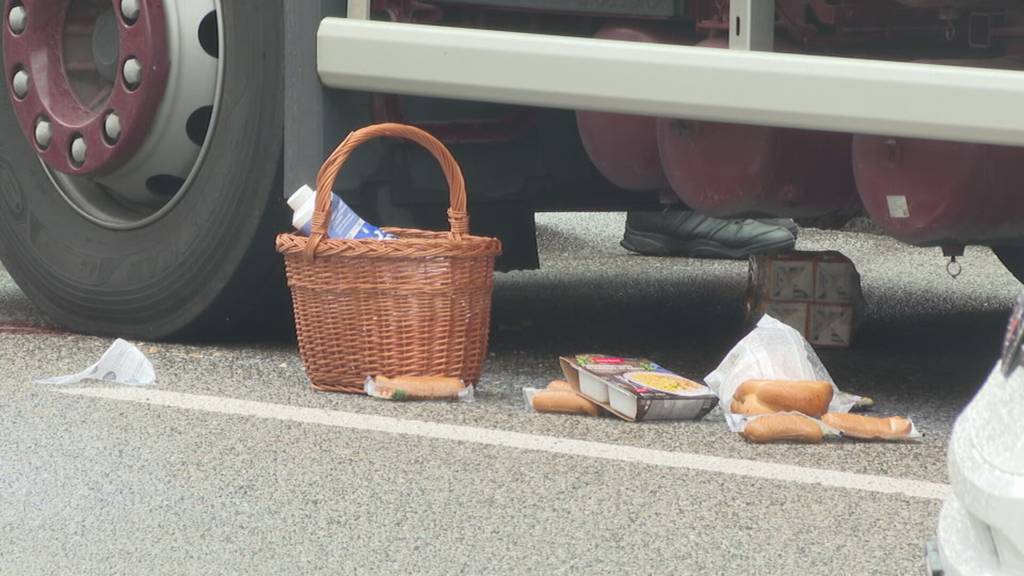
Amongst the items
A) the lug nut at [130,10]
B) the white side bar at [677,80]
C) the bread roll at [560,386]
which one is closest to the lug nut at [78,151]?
the lug nut at [130,10]

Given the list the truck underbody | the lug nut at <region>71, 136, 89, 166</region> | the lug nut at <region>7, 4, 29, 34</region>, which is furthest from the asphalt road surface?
the lug nut at <region>7, 4, 29, 34</region>

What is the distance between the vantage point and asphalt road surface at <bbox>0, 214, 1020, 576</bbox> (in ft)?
7.32

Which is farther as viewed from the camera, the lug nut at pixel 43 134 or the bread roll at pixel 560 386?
the lug nut at pixel 43 134

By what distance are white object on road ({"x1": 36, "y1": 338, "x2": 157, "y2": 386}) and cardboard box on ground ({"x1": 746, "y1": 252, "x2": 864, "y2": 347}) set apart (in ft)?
4.04

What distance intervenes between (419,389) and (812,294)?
3.19 feet

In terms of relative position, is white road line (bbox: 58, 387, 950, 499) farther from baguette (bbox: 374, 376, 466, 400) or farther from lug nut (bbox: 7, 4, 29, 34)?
lug nut (bbox: 7, 4, 29, 34)

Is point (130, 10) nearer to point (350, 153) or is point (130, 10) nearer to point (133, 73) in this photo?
point (133, 73)

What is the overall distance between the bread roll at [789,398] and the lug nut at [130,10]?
54.6 inches

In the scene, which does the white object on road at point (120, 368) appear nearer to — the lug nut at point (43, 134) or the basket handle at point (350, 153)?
the basket handle at point (350, 153)

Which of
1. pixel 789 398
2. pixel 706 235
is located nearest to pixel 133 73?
pixel 789 398

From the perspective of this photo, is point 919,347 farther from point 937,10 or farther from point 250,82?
point 250,82

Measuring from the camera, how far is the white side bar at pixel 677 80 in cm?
261

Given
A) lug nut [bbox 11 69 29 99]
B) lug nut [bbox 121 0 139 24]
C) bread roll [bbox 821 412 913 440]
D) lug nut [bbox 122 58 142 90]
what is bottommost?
bread roll [bbox 821 412 913 440]

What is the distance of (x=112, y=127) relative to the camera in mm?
3605
